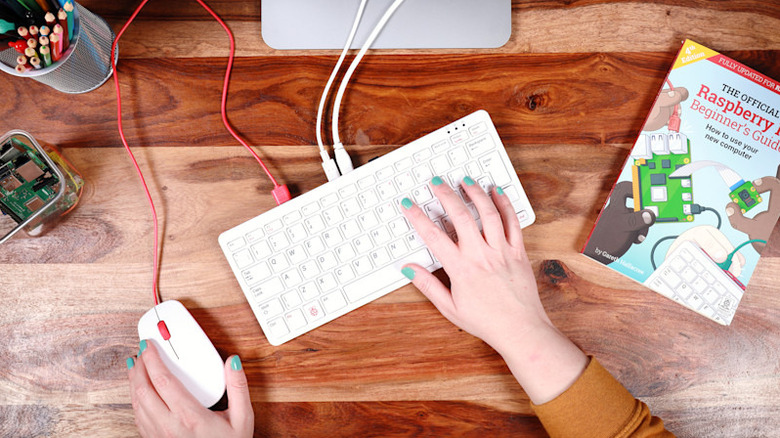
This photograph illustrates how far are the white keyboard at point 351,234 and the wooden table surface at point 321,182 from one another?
0.17 ft

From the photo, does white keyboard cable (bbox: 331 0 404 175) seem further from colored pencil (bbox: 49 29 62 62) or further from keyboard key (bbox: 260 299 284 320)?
colored pencil (bbox: 49 29 62 62)

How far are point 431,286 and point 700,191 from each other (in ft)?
1.44

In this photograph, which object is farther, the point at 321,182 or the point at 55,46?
the point at 321,182

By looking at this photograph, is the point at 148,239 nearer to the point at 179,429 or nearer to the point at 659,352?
the point at 179,429

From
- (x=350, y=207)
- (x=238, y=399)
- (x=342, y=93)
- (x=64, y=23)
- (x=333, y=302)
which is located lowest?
(x=238, y=399)

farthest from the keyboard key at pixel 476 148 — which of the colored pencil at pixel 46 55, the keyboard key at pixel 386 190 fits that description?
the colored pencil at pixel 46 55

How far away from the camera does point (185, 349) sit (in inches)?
27.5

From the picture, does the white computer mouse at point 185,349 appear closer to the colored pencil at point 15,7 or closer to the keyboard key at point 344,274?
the keyboard key at point 344,274

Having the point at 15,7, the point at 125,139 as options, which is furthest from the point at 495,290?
the point at 15,7

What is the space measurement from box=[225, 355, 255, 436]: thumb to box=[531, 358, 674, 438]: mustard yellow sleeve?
1.36 ft

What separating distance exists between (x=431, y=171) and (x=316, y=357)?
329mm

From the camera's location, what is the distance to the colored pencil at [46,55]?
23.1 inches

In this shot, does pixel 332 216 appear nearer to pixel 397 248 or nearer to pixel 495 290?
pixel 397 248

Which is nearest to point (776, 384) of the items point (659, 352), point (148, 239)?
point (659, 352)
